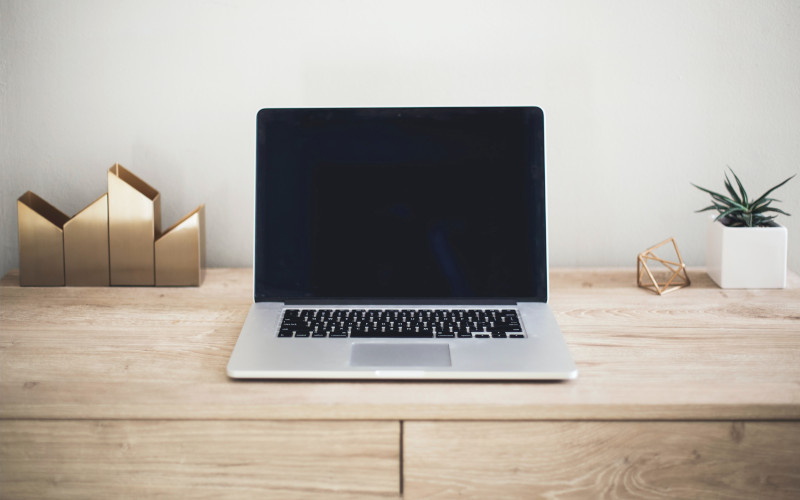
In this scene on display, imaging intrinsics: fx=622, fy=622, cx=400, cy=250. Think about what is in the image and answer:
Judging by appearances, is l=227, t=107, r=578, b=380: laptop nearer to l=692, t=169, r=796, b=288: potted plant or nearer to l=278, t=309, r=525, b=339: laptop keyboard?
l=278, t=309, r=525, b=339: laptop keyboard

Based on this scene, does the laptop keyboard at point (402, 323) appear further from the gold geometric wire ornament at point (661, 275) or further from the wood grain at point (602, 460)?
the gold geometric wire ornament at point (661, 275)

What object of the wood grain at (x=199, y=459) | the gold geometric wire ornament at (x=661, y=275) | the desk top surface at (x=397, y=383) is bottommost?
the wood grain at (x=199, y=459)

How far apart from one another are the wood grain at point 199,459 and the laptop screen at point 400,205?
12.4 inches

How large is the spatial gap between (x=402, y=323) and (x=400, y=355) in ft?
0.35

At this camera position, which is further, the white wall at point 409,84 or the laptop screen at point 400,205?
the white wall at point 409,84

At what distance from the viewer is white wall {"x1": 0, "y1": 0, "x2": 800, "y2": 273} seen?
1171 mm

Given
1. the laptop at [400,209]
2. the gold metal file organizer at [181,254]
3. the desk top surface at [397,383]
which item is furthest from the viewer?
Answer: the gold metal file organizer at [181,254]

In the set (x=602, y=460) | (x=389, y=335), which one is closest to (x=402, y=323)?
(x=389, y=335)

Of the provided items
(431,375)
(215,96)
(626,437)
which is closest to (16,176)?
(215,96)

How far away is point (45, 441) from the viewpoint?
0.76 meters

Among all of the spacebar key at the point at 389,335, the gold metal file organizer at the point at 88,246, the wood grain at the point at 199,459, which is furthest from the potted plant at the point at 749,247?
the gold metal file organizer at the point at 88,246

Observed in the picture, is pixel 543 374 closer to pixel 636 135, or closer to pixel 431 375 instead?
pixel 431 375

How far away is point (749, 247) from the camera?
1.10 m

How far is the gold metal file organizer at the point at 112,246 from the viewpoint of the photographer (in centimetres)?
112
